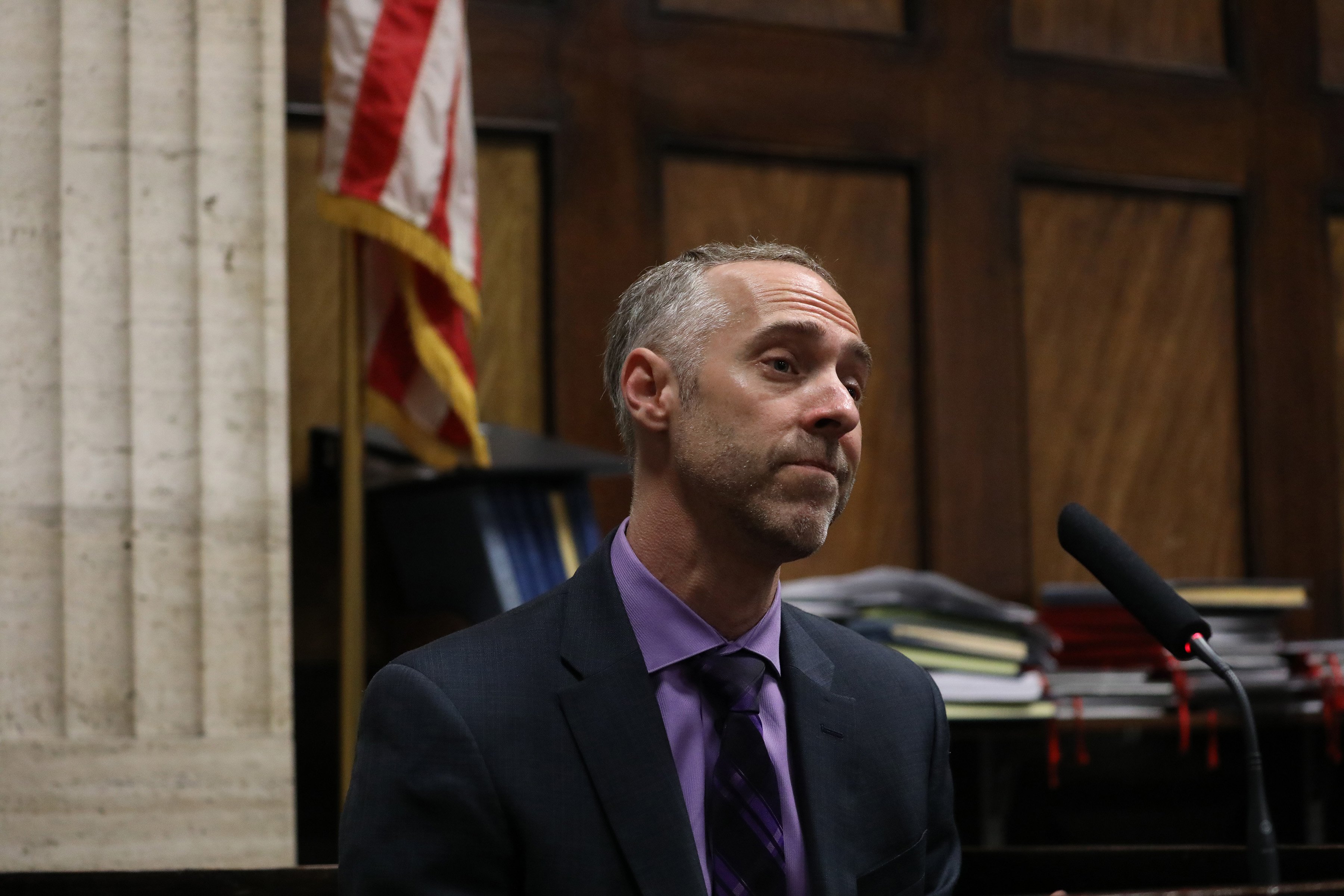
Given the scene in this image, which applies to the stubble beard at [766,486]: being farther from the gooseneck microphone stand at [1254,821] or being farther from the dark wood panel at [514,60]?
the dark wood panel at [514,60]

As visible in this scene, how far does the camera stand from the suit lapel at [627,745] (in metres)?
1.38

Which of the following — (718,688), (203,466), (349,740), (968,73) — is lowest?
(349,740)

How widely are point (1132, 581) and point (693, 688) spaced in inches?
18.8

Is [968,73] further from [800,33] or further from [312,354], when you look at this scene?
[312,354]

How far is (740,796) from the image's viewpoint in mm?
1458

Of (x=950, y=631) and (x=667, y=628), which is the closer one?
(x=667, y=628)

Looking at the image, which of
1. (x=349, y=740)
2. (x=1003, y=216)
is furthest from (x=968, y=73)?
(x=349, y=740)

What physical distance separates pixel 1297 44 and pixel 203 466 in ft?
10.2

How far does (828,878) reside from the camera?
1445 millimetres

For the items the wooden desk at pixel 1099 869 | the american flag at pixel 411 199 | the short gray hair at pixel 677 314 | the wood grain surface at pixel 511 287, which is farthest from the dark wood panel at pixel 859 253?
the short gray hair at pixel 677 314

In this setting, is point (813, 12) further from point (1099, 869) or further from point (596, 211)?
point (1099, 869)

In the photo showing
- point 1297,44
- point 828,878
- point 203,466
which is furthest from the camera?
point 1297,44

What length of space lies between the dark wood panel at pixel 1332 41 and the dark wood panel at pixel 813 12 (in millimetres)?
1219

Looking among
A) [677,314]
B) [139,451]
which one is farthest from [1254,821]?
[139,451]
